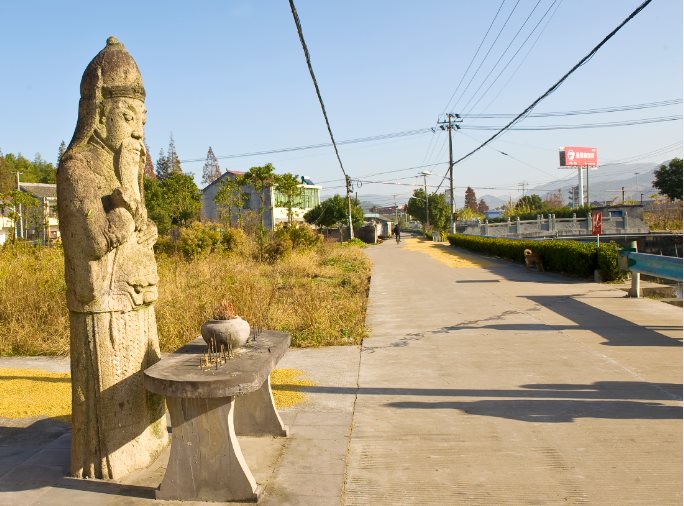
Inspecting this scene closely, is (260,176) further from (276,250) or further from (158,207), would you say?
(158,207)

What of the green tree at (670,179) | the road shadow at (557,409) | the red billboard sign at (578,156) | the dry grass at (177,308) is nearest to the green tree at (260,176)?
the dry grass at (177,308)

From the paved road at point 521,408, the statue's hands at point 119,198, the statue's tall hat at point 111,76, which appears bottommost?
the paved road at point 521,408

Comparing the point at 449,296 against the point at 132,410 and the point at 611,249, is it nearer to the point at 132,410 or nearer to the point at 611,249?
the point at 611,249

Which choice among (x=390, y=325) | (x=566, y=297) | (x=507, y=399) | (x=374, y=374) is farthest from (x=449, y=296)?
(x=507, y=399)

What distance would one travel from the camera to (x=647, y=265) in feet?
34.5

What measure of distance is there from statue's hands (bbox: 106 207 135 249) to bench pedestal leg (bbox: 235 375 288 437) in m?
1.64

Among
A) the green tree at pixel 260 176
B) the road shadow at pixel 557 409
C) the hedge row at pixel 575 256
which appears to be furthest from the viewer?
the green tree at pixel 260 176

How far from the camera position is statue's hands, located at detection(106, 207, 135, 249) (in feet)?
12.5

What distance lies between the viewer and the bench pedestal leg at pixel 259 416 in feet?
15.4

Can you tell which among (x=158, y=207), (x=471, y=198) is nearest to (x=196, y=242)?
(x=158, y=207)

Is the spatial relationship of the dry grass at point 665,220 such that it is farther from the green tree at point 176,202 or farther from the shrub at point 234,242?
the shrub at point 234,242

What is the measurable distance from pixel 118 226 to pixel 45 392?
3300 millimetres

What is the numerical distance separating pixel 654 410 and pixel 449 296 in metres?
7.63

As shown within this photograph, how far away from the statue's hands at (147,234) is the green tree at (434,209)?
67.6 m
